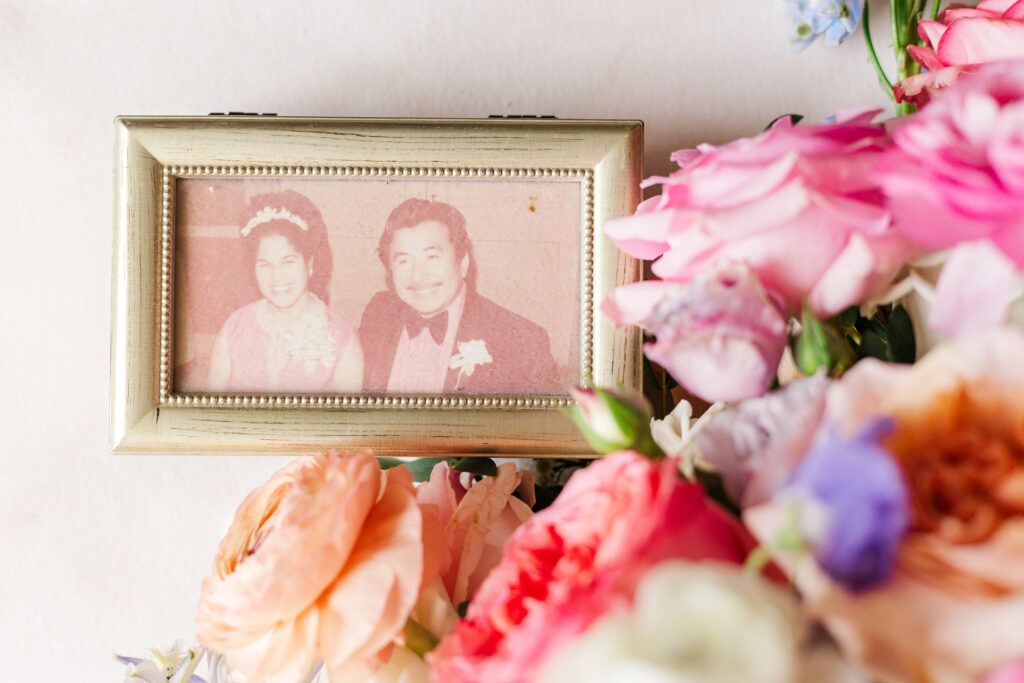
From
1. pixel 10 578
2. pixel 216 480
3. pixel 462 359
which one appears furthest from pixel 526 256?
pixel 10 578

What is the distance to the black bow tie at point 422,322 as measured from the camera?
1.48 ft

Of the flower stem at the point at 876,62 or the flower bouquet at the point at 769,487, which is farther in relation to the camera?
the flower stem at the point at 876,62

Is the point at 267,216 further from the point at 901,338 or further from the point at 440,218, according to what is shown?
the point at 901,338

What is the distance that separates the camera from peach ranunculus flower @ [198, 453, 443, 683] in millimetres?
327

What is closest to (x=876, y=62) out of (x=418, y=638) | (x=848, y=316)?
(x=848, y=316)

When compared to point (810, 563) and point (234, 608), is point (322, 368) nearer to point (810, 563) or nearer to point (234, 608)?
point (234, 608)

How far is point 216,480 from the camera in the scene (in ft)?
1.69

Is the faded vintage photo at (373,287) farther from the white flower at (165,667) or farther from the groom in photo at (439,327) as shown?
the white flower at (165,667)

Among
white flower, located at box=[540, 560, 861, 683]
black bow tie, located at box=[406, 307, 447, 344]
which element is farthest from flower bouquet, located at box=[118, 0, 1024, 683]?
black bow tie, located at box=[406, 307, 447, 344]

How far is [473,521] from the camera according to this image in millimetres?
398

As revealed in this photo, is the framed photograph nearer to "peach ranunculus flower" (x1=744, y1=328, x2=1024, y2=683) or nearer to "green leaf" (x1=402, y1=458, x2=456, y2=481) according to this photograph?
"green leaf" (x1=402, y1=458, x2=456, y2=481)

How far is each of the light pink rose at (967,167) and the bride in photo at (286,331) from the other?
32cm

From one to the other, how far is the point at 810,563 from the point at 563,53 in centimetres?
40

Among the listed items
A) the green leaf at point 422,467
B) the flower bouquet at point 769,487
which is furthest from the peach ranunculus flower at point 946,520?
the green leaf at point 422,467
